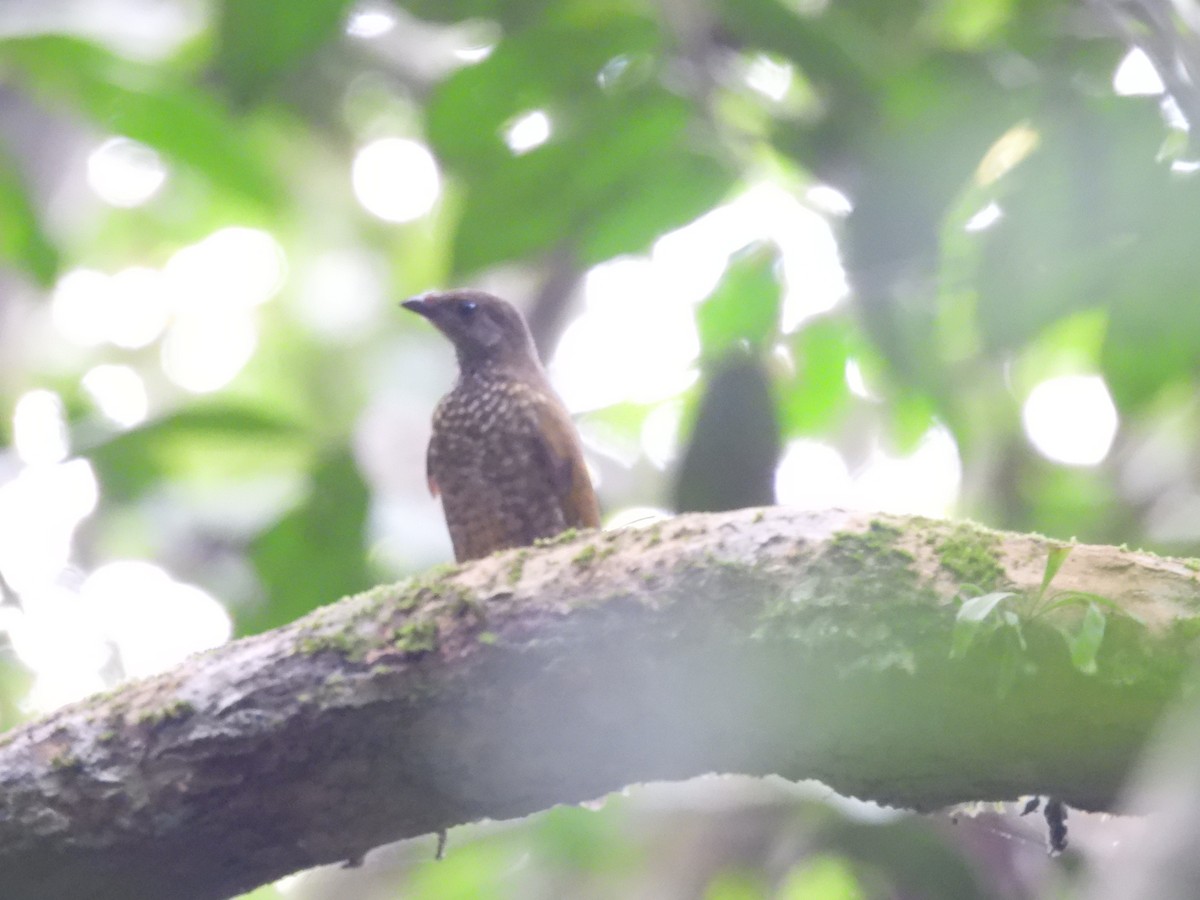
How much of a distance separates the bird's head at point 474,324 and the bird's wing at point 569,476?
442 mm

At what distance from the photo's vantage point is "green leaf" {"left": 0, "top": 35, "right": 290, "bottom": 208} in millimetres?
2830

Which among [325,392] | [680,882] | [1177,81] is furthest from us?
[325,392]

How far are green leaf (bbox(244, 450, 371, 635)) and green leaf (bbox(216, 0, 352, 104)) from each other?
3.52 ft

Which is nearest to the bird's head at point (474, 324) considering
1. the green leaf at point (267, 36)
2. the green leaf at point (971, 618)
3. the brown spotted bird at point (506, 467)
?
the brown spotted bird at point (506, 467)

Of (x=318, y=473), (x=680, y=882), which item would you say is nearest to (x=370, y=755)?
(x=318, y=473)

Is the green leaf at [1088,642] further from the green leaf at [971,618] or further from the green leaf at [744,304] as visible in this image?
the green leaf at [744,304]

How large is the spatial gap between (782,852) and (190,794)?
192 cm

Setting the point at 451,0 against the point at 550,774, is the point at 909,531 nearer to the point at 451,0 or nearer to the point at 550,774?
the point at 550,774

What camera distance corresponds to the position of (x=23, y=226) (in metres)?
3.21

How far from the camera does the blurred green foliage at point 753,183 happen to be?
2607 millimetres

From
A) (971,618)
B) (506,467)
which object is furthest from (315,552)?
(971,618)

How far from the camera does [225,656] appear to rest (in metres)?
2.43

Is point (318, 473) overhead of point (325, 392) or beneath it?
beneath

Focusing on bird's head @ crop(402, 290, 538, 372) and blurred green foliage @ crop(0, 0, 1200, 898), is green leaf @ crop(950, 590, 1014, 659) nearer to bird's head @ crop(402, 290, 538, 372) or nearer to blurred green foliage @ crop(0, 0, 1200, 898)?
blurred green foliage @ crop(0, 0, 1200, 898)
